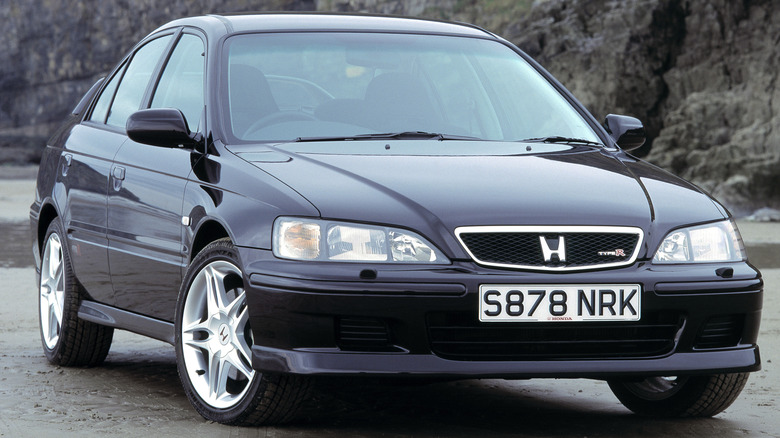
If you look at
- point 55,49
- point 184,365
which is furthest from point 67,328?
point 55,49

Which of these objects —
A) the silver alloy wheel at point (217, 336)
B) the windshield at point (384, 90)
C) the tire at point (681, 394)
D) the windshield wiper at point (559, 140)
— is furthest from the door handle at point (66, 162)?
the tire at point (681, 394)

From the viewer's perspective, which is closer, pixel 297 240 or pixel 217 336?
pixel 297 240

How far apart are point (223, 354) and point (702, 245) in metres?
1.68

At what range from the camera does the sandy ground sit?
4.62 meters

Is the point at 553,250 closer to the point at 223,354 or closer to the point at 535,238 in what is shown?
the point at 535,238

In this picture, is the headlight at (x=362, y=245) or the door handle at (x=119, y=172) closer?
the headlight at (x=362, y=245)

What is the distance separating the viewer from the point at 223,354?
463 centimetres

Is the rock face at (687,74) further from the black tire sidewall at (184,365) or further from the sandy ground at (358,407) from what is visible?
the black tire sidewall at (184,365)

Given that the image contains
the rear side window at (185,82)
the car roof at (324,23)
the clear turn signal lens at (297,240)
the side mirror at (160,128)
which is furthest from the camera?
the car roof at (324,23)

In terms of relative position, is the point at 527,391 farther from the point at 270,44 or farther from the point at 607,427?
the point at 270,44

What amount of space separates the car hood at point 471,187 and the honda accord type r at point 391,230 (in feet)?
0.04

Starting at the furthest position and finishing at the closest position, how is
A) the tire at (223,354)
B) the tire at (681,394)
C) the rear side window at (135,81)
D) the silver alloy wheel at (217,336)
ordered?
the rear side window at (135,81), the tire at (681,394), the silver alloy wheel at (217,336), the tire at (223,354)

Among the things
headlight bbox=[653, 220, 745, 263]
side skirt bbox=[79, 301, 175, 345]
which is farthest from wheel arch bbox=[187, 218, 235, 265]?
headlight bbox=[653, 220, 745, 263]

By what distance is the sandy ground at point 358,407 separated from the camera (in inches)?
182
